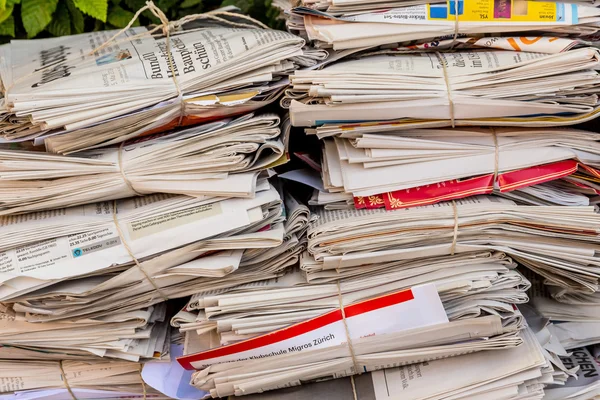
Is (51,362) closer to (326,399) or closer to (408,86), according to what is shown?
(326,399)

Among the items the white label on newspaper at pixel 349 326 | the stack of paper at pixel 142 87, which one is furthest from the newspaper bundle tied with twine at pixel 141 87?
the white label on newspaper at pixel 349 326

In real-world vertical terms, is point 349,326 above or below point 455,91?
below

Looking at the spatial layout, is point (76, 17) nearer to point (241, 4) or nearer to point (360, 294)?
point (241, 4)

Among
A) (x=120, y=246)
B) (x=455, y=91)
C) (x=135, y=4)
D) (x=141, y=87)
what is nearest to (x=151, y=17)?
(x=135, y=4)

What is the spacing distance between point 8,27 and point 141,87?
1.64ft

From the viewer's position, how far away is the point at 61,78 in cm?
95

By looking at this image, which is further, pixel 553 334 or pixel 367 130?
pixel 553 334

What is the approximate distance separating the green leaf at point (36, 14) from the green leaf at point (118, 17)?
0.35ft

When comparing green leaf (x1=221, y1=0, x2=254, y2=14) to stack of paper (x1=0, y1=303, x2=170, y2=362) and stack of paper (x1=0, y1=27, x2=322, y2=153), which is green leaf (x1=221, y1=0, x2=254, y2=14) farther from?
stack of paper (x1=0, y1=303, x2=170, y2=362)

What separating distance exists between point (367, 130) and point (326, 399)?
428 mm

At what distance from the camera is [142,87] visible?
932mm

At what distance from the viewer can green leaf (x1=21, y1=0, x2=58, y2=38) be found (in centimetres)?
123

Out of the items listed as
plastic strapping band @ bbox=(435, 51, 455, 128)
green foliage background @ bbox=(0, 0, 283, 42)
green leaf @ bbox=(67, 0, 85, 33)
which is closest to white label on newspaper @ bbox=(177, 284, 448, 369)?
plastic strapping band @ bbox=(435, 51, 455, 128)

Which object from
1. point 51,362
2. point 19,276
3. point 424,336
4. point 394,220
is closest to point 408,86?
point 394,220
